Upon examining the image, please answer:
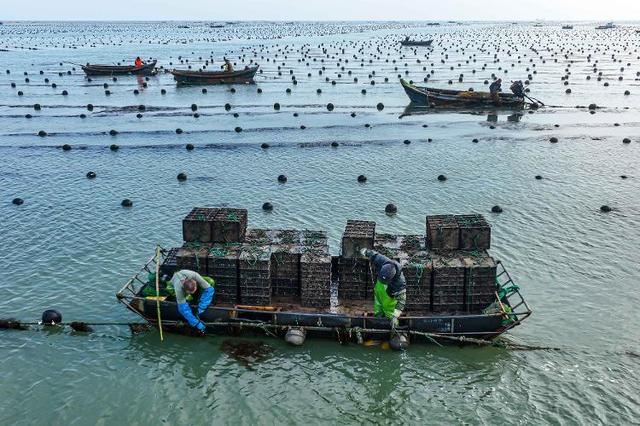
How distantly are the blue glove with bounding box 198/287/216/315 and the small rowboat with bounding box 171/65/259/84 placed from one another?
172ft

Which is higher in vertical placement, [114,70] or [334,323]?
[114,70]

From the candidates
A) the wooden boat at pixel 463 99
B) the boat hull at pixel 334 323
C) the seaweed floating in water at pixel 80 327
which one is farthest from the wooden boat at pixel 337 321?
the wooden boat at pixel 463 99

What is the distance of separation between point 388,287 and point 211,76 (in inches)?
2161

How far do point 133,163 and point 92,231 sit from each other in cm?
1101

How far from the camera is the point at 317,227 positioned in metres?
22.0

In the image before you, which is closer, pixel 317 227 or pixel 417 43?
pixel 317 227

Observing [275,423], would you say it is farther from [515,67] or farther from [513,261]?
[515,67]

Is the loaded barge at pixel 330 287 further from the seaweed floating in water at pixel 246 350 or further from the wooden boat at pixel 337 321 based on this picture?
the seaweed floating in water at pixel 246 350

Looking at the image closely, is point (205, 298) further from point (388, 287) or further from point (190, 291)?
point (388, 287)

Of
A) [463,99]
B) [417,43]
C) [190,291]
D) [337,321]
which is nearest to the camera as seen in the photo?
[190,291]

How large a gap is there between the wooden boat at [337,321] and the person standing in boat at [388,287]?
0.27 meters

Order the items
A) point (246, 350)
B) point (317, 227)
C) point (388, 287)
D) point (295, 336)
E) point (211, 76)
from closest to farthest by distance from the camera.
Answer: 1. point (388, 287)
2. point (295, 336)
3. point (246, 350)
4. point (317, 227)
5. point (211, 76)

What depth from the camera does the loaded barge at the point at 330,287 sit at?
44.6 ft

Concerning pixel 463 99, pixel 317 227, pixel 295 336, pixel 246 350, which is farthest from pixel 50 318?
pixel 463 99
